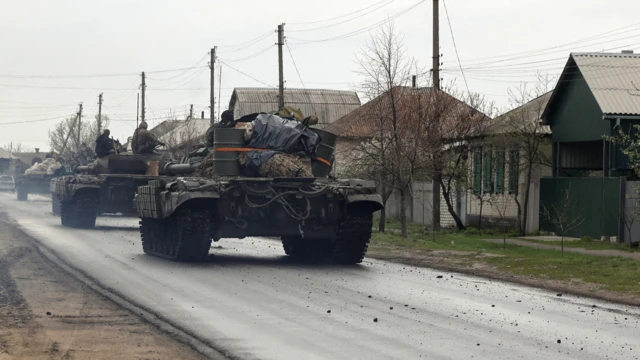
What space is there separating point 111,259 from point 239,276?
4.20 m

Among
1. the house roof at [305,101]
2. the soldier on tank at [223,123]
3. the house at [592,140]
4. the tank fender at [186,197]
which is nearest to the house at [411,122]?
the house at [592,140]

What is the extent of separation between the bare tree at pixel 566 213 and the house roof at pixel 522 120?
213cm

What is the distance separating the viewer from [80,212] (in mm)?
30625

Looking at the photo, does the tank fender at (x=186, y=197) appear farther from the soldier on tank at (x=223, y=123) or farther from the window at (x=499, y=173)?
the window at (x=499, y=173)

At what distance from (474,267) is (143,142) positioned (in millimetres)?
14266

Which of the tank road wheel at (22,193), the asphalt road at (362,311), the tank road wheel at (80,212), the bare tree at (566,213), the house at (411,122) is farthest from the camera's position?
the tank road wheel at (22,193)

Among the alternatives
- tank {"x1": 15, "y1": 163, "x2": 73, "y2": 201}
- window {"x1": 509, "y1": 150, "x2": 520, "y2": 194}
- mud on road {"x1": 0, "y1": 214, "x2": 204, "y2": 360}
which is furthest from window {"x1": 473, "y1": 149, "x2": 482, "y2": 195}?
tank {"x1": 15, "y1": 163, "x2": 73, "y2": 201}

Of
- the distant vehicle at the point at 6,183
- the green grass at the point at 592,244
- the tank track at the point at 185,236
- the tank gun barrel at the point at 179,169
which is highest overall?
the tank gun barrel at the point at 179,169

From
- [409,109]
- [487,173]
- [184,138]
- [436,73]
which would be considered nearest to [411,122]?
[409,109]

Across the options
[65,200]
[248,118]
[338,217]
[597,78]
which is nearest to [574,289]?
[338,217]

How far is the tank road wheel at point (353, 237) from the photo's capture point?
18.9 metres

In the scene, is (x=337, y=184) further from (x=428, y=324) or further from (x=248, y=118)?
(x=428, y=324)

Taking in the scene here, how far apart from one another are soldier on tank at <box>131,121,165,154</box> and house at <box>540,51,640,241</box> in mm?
11045

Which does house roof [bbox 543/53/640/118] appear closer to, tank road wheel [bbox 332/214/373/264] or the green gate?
the green gate
